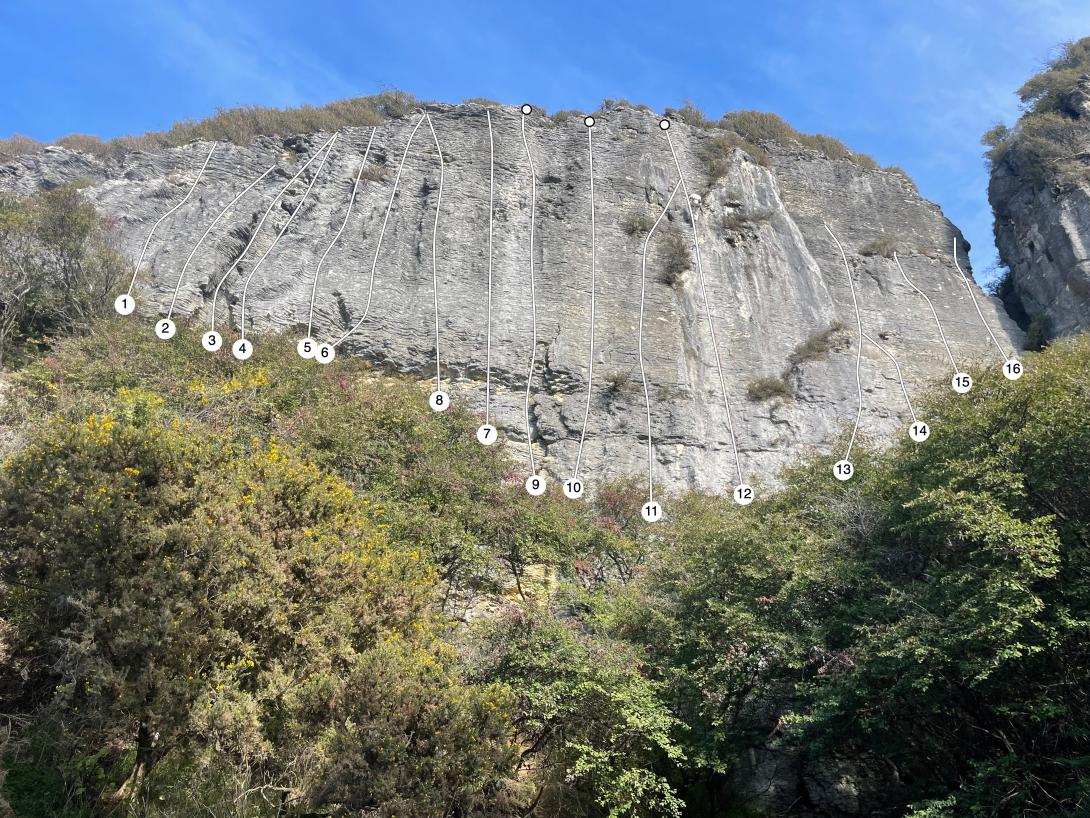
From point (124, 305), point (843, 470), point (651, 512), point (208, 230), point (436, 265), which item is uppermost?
point (208, 230)

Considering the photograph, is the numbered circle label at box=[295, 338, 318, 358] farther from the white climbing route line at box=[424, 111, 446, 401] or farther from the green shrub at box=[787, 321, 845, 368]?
the green shrub at box=[787, 321, 845, 368]

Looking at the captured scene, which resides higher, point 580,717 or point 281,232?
point 281,232

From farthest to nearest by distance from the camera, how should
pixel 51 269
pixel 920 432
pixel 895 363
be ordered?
pixel 895 363 → pixel 51 269 → pixel 920 432

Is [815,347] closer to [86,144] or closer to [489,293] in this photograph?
[489,293]

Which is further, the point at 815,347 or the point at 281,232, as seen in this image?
the point at 815,347

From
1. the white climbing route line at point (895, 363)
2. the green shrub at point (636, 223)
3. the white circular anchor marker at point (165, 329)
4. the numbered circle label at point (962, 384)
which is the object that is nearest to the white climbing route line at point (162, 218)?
Result: the white circular anchor marker at point (165, 329)

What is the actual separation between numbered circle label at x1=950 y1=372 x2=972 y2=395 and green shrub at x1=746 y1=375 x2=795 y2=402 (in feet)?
40.8

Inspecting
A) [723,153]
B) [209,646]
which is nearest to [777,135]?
[723,153]

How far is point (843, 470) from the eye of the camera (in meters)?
15.9

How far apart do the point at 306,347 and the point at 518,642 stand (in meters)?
13.7

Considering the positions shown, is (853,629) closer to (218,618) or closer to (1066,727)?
(1066,727)

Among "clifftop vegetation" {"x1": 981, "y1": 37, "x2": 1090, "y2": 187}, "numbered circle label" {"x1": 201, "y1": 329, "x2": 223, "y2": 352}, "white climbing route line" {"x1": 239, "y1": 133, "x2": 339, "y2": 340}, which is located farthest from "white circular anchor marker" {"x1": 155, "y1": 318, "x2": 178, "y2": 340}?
"clifftop vegetation" {"x1": 981, "y1": 37, "x2": 1090, "y2": 187}

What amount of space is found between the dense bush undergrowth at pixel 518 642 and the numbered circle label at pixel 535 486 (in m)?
4.34

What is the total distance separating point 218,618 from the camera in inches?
372
